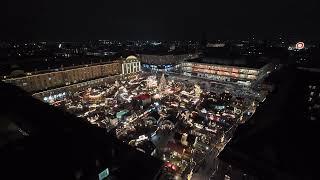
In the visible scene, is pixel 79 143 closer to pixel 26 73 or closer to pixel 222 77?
pixel 26 73

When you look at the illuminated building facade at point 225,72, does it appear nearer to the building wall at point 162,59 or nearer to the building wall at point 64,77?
the building wall at point 162,59

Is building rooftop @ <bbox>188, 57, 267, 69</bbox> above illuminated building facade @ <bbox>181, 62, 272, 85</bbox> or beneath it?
above

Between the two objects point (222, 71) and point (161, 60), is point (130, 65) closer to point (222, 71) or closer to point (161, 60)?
point (161, 60)

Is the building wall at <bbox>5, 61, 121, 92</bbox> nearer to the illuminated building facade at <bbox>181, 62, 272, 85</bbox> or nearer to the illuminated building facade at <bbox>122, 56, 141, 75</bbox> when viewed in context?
the illuminated building facade at <bbox>122, 56, 141, 75</bbox>

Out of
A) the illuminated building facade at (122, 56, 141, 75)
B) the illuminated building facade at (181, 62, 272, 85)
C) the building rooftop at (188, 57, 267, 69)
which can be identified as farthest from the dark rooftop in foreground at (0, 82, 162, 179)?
the building rooftop at (188, 57, 267, 69)

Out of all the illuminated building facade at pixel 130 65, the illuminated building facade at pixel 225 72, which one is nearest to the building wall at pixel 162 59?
the illuminated building facade at pixel 225 72

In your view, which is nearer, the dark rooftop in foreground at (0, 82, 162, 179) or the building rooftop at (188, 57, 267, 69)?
the dark rooftop in foreground at (0, 82, 162, 179)

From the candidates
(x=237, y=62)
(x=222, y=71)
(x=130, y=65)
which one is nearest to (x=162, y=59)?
(x=130, y=65)

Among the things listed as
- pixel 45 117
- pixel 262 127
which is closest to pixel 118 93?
pixel 45 117
